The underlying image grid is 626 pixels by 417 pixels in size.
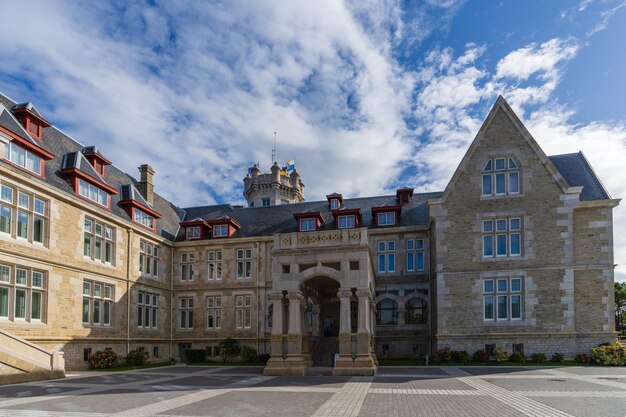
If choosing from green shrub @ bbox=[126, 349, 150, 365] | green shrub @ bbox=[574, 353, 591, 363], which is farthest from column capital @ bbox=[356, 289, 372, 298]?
green shrub @ bbox=[126, 349, 150, 365]

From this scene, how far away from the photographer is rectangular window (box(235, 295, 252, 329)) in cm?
3659

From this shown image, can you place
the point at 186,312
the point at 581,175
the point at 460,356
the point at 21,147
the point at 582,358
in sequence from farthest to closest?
the point at 186,312 < the point at 581,175 < the point at 460,356 < the point at 582,358 < the point at 21,147

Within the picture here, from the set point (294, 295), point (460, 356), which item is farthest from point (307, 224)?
point (460, 356)

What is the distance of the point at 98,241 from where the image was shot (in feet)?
98.3

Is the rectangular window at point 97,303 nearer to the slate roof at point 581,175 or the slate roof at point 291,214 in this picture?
the slate roof at point 291,214

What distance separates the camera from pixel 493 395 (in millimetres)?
16125

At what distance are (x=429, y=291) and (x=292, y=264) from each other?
12403 millimetres

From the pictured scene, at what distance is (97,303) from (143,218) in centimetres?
776

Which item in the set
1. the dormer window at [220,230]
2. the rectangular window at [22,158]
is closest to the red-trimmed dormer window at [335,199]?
the dormer window at [220,230]

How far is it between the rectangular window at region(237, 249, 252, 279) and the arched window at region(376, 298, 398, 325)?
9860 mm

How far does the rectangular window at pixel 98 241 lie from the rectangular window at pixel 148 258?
3238 mm

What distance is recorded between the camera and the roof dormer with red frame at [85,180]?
93.0ft

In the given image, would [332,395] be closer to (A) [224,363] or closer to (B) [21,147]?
(A) [224,363]

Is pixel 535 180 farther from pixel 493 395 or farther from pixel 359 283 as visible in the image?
pixel 493 395
